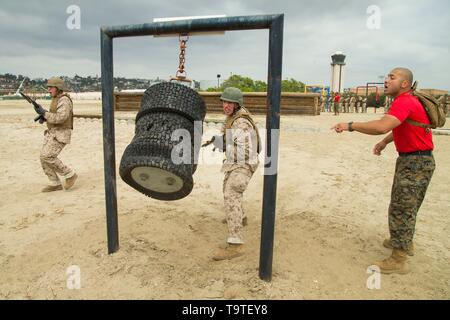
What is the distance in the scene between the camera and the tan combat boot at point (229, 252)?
3.25 m

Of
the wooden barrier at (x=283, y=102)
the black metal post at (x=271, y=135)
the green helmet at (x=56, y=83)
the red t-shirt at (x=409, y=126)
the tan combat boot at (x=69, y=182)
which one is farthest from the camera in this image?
the wooden barrier at (x=283, y=102)

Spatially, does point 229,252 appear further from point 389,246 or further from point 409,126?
point 409,126

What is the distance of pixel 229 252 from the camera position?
3.29 metres

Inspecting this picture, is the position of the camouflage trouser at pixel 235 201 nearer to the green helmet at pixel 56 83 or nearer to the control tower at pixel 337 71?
the green helmet at pixel 56 83

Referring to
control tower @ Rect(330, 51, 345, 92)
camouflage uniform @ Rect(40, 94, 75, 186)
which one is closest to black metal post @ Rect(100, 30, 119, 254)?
camouflage uniform @ Rect(40, 94, 75, 186)

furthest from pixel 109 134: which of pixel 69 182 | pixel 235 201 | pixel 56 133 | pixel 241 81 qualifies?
pixel 241 81

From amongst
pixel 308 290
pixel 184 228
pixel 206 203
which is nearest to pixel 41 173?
pixel 206 203

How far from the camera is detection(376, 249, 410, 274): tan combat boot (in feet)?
10.3

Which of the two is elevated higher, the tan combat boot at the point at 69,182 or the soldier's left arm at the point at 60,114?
the soldier's left arm at the point at 60,114

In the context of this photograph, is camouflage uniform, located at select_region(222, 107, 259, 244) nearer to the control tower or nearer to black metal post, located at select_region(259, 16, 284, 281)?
black metal post, located at select_region(259, 16, 284, 281)

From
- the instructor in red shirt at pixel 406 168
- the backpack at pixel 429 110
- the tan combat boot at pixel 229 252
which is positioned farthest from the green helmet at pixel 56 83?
the backpack at pixel 429 110

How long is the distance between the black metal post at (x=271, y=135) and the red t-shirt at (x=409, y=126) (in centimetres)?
100

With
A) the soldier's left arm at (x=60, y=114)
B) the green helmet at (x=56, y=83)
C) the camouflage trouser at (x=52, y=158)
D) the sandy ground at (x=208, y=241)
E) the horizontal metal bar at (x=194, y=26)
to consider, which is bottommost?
the sandy ground at (x=208, y=241)
